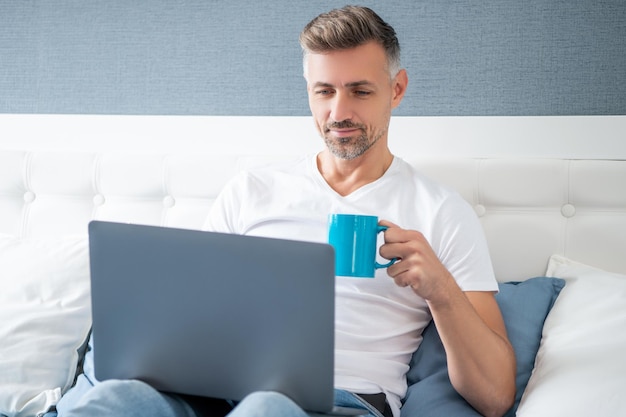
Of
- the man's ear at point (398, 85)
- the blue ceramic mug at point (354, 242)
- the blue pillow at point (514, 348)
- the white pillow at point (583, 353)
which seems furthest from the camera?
the man's ear at point (398, 85)

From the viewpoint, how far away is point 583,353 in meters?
1.26

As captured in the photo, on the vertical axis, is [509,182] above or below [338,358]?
above

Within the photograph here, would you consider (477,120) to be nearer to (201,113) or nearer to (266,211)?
(266,211)

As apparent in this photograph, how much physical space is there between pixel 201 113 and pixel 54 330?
0.78 meters

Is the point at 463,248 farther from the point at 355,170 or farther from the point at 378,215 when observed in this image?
the point at 355,170

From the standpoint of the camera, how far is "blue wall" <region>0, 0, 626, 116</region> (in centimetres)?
173

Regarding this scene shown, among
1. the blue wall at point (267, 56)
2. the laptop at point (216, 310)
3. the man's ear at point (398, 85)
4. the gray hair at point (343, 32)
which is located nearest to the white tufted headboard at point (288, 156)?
the blue wall at point (267, 56)

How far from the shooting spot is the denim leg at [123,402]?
98 centimetres

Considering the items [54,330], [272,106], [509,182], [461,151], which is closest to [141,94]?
[272,106]

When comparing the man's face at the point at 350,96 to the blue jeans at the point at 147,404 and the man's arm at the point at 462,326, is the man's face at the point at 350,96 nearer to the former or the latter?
the man's arm at the point at 462,326

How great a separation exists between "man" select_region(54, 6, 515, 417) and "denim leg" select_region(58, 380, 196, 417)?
0.36ft

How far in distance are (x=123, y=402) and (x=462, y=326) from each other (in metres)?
0.57

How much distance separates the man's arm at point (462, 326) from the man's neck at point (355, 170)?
34cm

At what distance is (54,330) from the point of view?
1494mm
